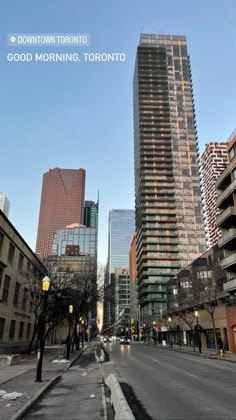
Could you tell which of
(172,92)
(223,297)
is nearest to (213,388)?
(223,297)

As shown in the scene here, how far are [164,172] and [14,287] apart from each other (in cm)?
10320

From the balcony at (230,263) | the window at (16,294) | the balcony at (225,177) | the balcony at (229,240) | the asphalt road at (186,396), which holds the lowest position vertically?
the asphalt road at (186,396)

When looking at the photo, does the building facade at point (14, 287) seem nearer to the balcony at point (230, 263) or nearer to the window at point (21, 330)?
the window at point (21, 330)

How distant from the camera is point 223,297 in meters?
44.1

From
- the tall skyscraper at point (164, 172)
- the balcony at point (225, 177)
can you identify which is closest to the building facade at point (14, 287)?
the balcony at point (225, 177)

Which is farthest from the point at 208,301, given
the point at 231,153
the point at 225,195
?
the point at 231,153

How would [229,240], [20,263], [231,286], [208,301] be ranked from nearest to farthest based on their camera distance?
[231,286]
[229,240]
[20,263]
[208,301]

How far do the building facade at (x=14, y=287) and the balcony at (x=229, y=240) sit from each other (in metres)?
22.8

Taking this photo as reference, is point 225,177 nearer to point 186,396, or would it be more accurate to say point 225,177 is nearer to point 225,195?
point 225,195

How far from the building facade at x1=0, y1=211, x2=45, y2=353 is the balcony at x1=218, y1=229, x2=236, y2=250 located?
22.8m

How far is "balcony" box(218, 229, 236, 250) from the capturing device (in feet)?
120

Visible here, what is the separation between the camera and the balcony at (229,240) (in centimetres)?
3663

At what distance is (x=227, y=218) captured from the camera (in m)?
38.1

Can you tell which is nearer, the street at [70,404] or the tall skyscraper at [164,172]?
the street at [70,404]
